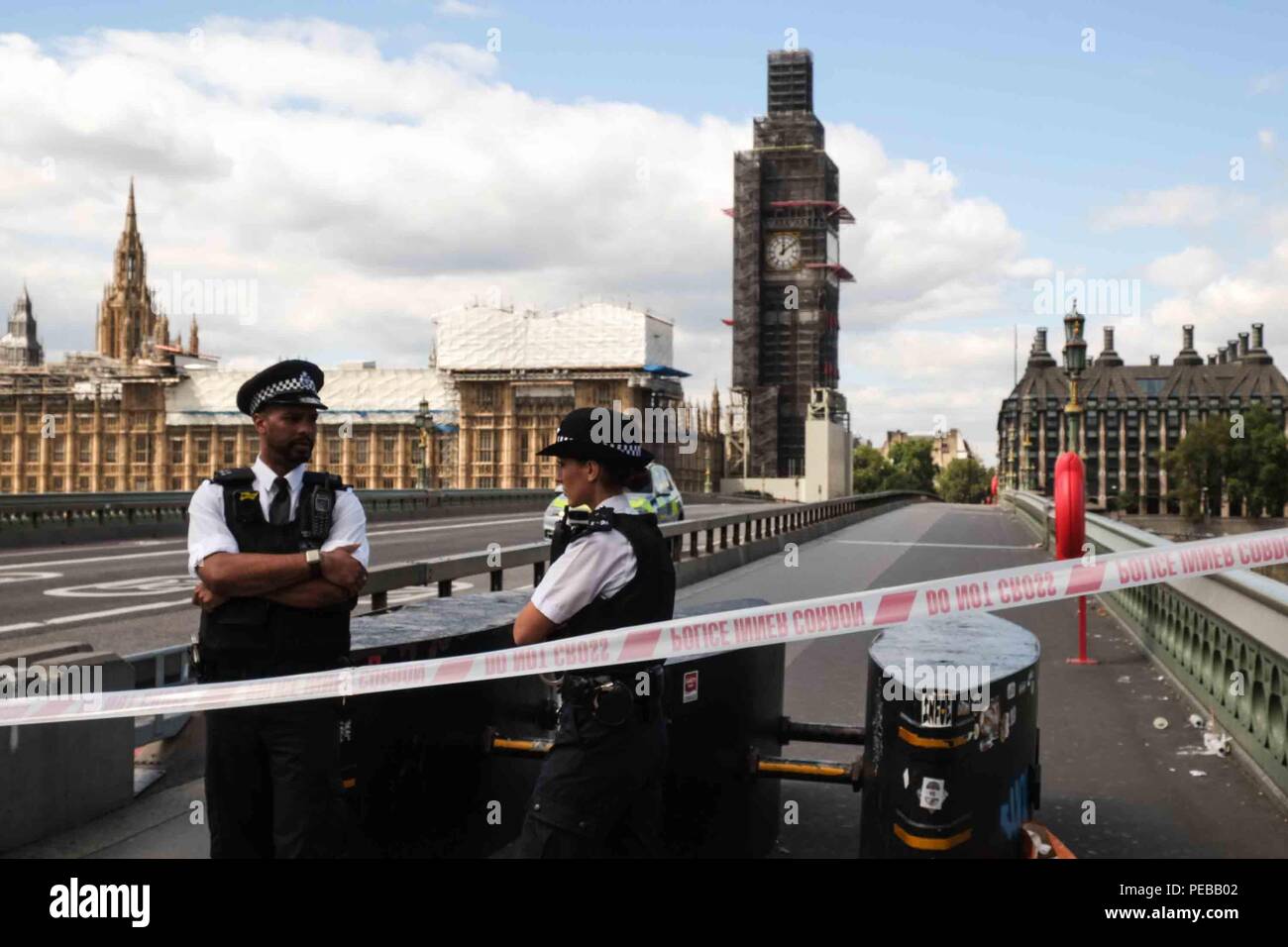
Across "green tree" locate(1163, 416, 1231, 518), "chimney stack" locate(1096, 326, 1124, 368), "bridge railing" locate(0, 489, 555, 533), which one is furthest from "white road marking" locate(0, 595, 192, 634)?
"chimney stack" locate(1096, 326, 1124, 368)

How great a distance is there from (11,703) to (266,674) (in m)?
1.19

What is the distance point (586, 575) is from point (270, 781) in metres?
1.24

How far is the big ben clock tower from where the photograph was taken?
14300 centimetres

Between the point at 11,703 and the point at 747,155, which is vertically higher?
the point at 747,155

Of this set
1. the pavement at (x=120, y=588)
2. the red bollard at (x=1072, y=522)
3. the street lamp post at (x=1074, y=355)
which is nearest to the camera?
the red bollard at (x=1072, y=522)

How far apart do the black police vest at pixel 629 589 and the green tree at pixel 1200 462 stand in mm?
136508

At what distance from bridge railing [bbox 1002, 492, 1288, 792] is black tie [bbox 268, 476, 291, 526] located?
119 inches

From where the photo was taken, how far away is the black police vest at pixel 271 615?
150 inches

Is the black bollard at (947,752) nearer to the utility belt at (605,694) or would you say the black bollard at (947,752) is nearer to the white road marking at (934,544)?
the utility belt at (605,694)

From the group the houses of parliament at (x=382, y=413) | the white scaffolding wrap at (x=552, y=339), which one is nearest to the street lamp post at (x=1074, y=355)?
the houses of parliament at (x=382, y=413)

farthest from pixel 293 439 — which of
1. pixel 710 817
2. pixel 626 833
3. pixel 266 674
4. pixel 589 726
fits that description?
pixel 710 817

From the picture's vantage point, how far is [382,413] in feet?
424

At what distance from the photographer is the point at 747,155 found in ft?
480

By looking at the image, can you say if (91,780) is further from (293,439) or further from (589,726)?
(589,726)
